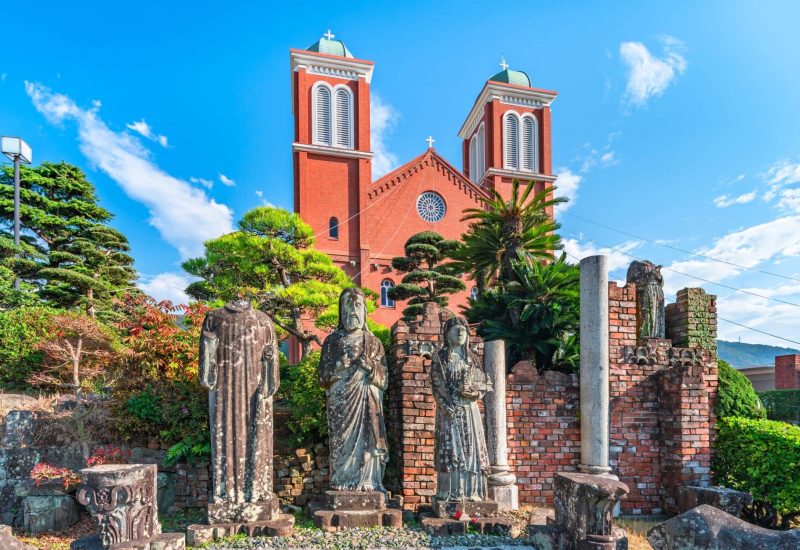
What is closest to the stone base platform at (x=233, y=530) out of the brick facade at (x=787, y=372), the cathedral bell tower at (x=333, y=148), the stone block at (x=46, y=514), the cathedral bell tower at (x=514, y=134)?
the stone block at (x=46, y=514)

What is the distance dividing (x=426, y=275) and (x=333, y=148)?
36.7 feet

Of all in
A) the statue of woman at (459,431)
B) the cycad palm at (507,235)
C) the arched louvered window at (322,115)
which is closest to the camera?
the statue of woman at (459,431)

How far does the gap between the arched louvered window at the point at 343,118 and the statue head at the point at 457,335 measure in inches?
879

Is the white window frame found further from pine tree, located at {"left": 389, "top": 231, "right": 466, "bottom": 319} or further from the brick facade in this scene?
the brick facade

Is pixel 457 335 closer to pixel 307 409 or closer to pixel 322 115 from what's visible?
pixel 307 409

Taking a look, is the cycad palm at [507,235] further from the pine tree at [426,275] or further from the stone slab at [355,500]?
the stone slab at [355,500]

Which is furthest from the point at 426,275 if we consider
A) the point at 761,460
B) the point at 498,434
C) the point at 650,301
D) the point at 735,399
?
the point at 761,460

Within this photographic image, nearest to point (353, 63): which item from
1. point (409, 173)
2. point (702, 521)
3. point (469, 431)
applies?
point (409, 173)

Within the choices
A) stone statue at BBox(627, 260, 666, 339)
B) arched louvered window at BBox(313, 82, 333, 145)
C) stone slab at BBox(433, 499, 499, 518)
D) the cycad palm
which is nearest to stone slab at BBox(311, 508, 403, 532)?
stone slab at BBox(433, 499, 499, 518)

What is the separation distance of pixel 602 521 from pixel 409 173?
78.1ft

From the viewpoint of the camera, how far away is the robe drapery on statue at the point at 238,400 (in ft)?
18.7

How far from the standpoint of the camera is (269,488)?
5.86m

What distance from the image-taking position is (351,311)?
6.29 meters

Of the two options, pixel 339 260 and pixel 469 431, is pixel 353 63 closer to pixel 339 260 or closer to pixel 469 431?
pixel 339 260
